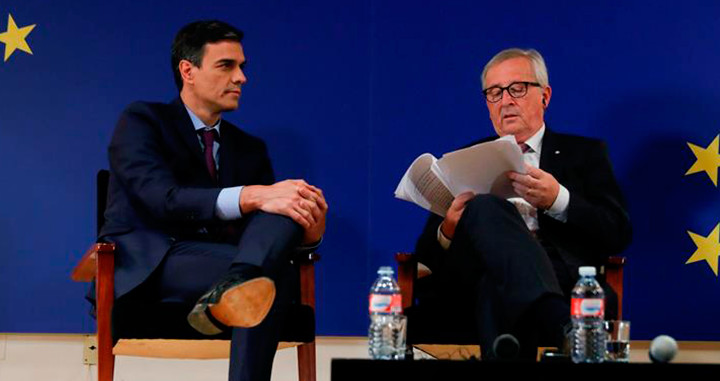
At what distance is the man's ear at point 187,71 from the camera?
346 centimetres

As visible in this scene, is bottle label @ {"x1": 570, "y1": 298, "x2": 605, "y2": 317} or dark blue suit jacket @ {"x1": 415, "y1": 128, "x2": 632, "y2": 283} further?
dark blue suit jacket @ {"x1": 415, "y1": 128, "x2": 632, "y2": 283}

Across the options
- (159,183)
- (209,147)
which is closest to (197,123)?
(209,147)

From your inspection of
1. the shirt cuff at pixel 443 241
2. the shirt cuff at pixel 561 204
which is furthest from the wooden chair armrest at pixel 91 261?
the shirt cuff at pixel 561 204

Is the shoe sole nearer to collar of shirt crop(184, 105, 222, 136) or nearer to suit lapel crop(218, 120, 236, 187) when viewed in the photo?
suit lapel crop(218, 120, 236, 187)

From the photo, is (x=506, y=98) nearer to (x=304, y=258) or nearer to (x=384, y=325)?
(x=304, y=258)

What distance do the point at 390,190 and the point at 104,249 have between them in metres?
1.23

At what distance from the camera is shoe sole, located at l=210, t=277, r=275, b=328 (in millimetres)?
2520

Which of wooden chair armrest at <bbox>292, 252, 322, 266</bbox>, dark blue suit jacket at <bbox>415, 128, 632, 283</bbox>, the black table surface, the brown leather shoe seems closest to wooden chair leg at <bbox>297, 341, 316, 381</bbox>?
wooden chair armrest at <bbox>292, 252, 322, 266</bbox>

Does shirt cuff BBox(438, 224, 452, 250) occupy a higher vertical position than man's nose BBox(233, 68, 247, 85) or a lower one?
lower

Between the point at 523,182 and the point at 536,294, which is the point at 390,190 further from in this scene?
the point at 536,294

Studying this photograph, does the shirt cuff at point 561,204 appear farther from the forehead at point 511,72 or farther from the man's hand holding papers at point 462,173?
the forehead at point 511,72

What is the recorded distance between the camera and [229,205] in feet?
10.1

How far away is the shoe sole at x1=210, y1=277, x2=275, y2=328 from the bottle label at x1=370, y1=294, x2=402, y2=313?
0.88ft

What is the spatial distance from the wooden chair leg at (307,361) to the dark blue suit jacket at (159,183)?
49 centimetres
